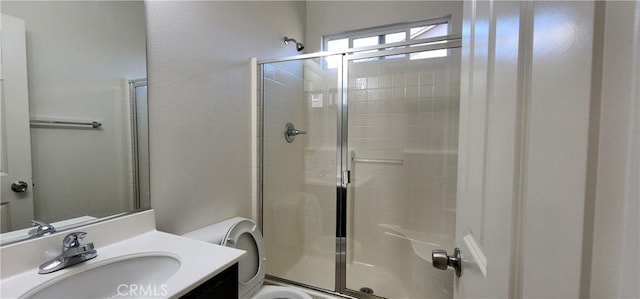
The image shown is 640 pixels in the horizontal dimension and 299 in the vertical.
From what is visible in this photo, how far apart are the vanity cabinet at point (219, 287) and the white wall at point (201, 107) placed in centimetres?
55

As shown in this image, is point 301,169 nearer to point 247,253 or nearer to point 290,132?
point 290,132

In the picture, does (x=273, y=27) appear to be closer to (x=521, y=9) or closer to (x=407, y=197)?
(x=407, y=197)

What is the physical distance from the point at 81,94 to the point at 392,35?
225 centimetres

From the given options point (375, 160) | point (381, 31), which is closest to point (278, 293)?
point (375, 160)

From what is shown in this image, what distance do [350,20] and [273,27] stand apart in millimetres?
769

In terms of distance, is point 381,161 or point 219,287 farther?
point 381,161

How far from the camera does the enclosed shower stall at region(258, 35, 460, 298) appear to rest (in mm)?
2010

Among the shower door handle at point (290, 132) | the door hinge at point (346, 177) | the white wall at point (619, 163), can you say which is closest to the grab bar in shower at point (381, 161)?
the door hinge at point (346, 177)

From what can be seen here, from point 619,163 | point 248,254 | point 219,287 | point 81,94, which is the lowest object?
point 248,254

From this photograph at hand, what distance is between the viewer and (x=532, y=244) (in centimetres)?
36

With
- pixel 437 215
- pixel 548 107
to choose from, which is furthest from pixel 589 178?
pixel 437 215

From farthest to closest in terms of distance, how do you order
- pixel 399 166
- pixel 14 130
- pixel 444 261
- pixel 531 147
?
1. pixel 399 166
2. pixel 14 130
3. pixel 444 261
4. pixel 531 147

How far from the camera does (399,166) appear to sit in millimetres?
2242

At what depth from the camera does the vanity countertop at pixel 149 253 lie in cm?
76
